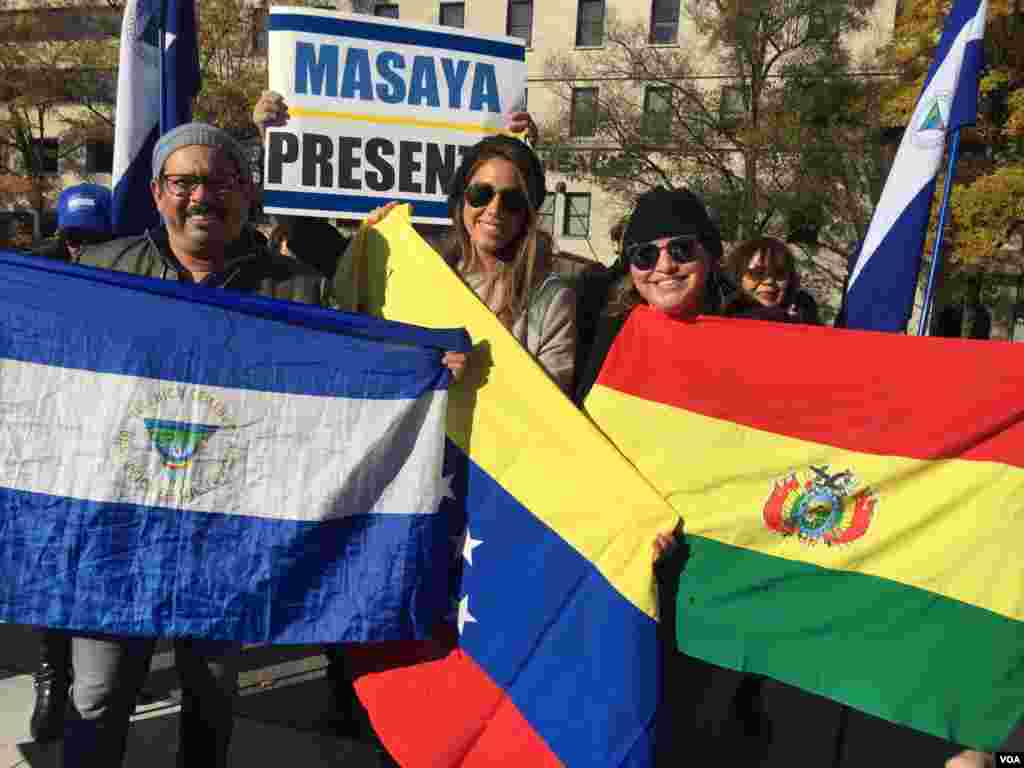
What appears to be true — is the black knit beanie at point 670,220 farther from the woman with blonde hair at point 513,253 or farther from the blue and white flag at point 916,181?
the blue and white flag at point 916,181

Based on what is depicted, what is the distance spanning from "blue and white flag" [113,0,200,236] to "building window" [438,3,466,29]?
3038 centimetres

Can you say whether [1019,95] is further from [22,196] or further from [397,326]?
[22,196]

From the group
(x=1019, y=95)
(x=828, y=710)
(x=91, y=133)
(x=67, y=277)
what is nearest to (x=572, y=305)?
(x=67, y=277)

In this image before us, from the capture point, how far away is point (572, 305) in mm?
2859

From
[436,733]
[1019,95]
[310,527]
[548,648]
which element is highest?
[1019,95]

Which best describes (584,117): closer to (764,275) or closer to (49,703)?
(764,275)

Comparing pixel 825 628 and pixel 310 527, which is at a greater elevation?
pixel 310 527

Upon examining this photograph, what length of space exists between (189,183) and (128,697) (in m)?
1.46

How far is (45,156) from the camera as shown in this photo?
31406 millimetres

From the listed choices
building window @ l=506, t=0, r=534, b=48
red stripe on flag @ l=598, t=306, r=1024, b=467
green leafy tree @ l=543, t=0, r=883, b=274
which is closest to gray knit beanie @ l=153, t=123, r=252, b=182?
red stripe on flag @ l=598, t=306, r=1024, b=467

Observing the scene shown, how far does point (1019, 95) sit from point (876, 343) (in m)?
17.1

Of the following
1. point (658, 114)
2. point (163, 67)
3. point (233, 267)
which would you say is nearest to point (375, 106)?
point (163, 67)

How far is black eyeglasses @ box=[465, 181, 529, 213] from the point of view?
2.88 m

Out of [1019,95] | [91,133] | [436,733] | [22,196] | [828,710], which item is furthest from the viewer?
[22,196]
